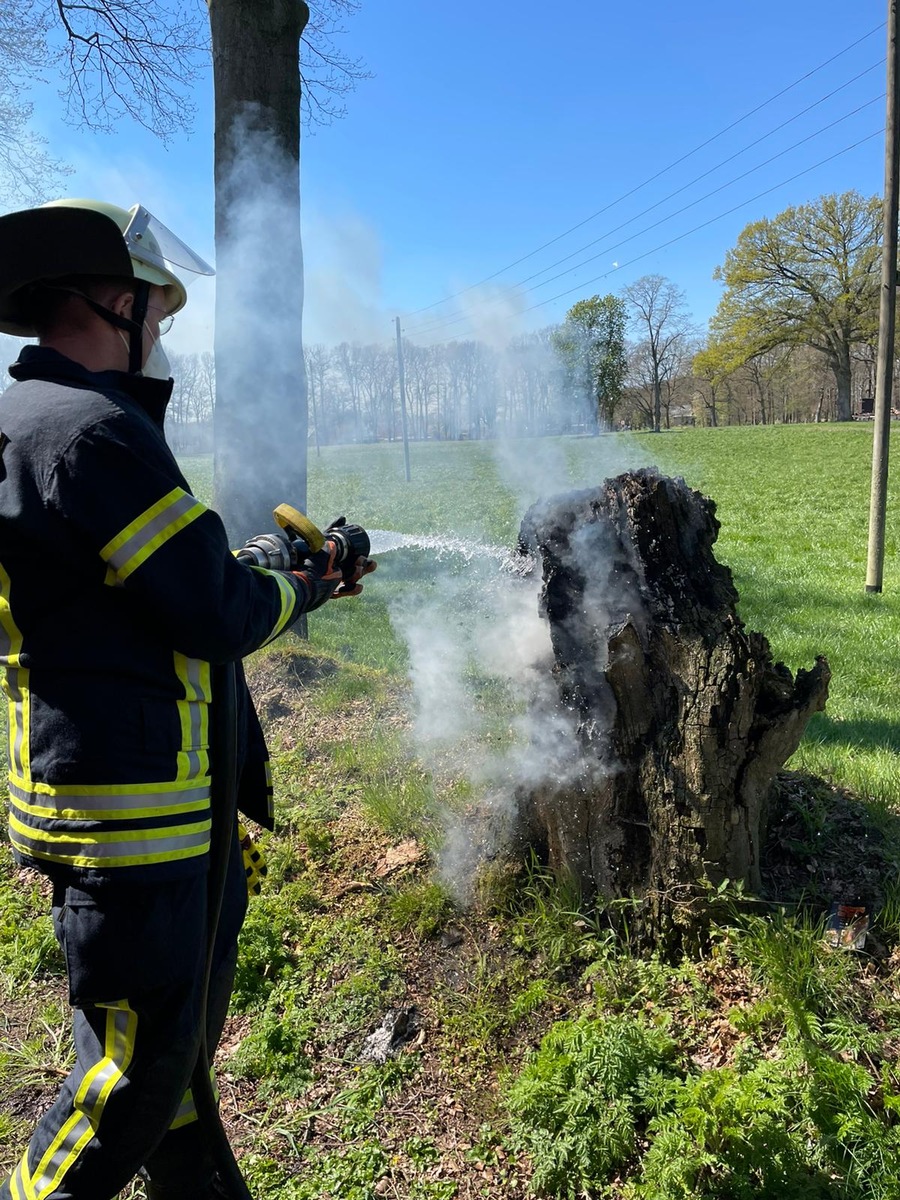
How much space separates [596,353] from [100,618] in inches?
161

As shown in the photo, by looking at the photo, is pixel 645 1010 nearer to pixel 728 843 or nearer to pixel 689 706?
pixel 728 843

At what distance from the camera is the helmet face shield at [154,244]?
6.23 ft

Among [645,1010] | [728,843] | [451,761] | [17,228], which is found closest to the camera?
[17,228]

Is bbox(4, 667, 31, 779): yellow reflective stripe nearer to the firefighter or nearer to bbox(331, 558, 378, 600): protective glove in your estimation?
the firefighter

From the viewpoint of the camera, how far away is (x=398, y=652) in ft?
22.6

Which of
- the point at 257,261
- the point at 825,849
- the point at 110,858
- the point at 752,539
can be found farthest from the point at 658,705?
the point at 752,539

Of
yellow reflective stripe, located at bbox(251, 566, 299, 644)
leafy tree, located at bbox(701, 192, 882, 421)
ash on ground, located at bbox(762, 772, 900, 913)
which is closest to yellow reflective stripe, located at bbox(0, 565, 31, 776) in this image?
yellow reflective stripe, located at bbox(251, 566, 299, 644)

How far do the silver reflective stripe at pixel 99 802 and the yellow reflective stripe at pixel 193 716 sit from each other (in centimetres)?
6

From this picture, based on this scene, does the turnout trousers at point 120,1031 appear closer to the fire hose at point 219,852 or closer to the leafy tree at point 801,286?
the fire hose at point 219,852

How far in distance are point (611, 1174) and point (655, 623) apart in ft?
5.65

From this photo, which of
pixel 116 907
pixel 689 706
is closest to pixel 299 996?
pixel 116 907

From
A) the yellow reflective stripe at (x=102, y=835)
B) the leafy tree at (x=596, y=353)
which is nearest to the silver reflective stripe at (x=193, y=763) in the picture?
the yellow reflective stripe at (x=102, y=835)

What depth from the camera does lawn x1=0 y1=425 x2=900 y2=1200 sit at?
2090 millimetres

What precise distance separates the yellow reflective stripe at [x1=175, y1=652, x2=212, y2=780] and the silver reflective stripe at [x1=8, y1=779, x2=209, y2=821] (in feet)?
0.21
